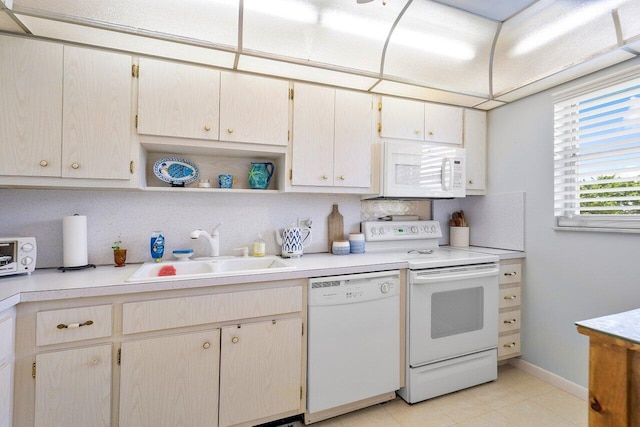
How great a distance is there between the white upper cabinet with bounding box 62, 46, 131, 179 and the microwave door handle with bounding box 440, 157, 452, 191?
89.5 inches

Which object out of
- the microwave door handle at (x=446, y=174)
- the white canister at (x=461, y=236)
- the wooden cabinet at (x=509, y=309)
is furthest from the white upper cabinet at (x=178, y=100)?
the wooden cabinet at (x=509, y=309)

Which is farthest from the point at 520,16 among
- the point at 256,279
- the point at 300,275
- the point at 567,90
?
the point at 256,279

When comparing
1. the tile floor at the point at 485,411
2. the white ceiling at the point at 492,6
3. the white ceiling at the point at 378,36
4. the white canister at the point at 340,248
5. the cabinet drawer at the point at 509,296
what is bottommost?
the tile floor at the point at 485,411

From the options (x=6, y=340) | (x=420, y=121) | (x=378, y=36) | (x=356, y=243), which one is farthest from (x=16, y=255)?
(x=420, y=121)

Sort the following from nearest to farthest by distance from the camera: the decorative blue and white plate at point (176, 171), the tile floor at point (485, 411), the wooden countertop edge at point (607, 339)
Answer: the wooden countertop edge at point (607, 339), the tile floor at point (485, 411), the decorative blue and white plate at point (176, 171)

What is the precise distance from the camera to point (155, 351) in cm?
140

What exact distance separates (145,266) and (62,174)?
26.1 inches

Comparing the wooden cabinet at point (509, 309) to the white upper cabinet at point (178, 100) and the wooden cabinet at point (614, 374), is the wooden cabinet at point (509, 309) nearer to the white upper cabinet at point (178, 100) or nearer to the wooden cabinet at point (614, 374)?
the wooden cabinet at point (614, 374)

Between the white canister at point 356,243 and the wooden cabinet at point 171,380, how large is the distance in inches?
47.7

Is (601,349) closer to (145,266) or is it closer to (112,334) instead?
(112,334)

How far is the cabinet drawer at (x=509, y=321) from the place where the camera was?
2.30 metres

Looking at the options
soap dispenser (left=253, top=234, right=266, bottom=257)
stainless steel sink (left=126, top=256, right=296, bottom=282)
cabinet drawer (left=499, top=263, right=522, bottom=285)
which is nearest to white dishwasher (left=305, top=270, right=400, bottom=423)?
stainless steel sink (left=126, top=256, right=296, bottom=282)

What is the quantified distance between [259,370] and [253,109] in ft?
5.28

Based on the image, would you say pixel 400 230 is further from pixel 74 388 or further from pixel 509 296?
pixel 74 388
